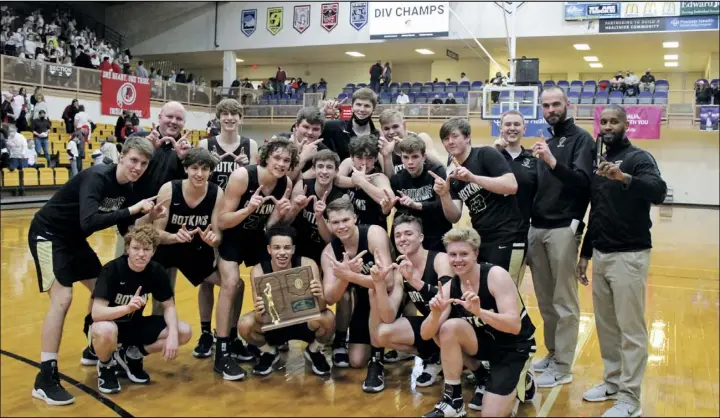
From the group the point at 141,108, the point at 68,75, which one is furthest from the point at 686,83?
the point at 68,75

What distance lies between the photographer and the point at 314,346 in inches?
189

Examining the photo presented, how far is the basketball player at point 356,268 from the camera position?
4.32 m

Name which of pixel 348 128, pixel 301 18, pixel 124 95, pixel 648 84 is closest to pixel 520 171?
pixel 348 128

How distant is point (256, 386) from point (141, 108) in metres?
19.7

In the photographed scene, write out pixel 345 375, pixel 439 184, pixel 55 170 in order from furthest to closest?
pixel 55 170 < pixel 345 375 < pixel 439 184

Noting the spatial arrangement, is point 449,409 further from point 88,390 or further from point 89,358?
point 89,358

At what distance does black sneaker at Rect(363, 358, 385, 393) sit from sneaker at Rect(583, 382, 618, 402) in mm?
1416

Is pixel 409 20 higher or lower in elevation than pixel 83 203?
higher

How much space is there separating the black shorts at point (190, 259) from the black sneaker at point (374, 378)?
153 centimetres

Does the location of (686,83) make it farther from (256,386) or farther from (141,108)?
(256,386)

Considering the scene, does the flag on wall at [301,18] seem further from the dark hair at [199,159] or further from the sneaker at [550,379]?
the sneaker at [550,379]

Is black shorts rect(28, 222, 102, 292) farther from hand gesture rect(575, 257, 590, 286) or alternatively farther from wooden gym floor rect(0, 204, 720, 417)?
hand gesture rect(575, 257, 590, 286)

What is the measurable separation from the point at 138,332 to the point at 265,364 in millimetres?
970

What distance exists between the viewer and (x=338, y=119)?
5.79 m
